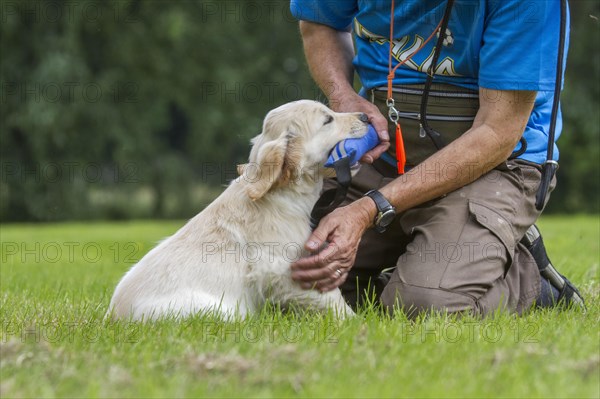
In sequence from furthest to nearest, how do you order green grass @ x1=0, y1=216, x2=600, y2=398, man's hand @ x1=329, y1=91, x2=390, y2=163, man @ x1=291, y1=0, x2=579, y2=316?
man's hand @ x1=329, y1=91, x2=390, y2=163 < man @ x1=291, y1=0, x2=579, y2=316 < green grass @ x1=0, y1=216, x2=600, y2=398

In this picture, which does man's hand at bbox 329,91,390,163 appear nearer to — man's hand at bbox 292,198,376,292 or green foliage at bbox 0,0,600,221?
man's hand at bbox 292,198,376,292

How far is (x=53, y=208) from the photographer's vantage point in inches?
676

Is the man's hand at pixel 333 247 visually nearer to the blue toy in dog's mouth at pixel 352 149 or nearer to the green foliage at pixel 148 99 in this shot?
the blue toy in dog's mouth at pixel 352 149

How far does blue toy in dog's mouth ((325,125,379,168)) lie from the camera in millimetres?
3758

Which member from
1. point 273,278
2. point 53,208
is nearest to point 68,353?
point 273,278

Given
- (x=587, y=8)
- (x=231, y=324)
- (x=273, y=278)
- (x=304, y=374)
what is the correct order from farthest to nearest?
(x=587, y=8) → (x=273, y=278) → (x=231, y=324) → (x=304, y=374)

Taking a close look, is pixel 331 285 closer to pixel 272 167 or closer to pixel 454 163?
pixel 272 167

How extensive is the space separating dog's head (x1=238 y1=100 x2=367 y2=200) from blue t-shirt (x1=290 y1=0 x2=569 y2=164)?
48cm

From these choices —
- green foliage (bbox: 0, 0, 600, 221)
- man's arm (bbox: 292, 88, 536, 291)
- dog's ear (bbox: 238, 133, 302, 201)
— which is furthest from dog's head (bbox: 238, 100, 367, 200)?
green foliage (bbox: 0, 0, 600, 221)

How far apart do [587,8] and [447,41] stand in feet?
56.0

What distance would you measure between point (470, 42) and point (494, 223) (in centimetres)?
89

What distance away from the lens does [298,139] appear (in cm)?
379

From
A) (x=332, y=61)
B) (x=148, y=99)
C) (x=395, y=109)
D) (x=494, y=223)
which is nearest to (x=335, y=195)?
(x=395, y=109)

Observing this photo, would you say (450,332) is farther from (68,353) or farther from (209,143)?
(209,143)
